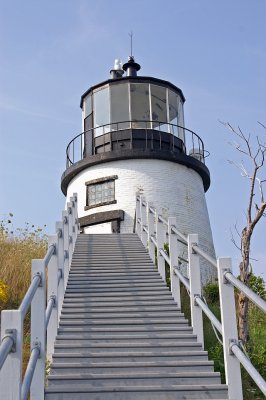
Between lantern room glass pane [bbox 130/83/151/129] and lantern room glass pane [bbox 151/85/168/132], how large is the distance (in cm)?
21

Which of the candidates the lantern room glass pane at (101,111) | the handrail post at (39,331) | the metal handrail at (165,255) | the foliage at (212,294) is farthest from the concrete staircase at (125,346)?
the lantern room glass pane at (101,111)

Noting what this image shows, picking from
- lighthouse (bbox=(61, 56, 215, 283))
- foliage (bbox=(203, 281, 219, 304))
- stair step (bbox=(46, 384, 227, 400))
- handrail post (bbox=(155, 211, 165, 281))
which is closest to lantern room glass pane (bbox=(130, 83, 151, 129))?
lighthouse (bbox=(61, 56, 215, 283))

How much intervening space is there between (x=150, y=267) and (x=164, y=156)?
775 centimetres

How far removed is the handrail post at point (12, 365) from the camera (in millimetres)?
2363

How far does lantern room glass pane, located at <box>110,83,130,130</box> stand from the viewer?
53.7ft

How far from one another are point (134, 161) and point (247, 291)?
12936mm

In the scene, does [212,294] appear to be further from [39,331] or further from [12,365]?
[12,365]

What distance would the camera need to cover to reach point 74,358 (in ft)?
15.6

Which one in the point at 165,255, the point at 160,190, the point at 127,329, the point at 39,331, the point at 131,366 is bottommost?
the point at 131,366

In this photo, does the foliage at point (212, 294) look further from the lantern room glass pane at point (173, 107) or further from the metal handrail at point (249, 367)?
the metal handrail at point (249, 367)

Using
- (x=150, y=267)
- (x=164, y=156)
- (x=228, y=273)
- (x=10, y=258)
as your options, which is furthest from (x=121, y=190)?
(x=228, y=273)

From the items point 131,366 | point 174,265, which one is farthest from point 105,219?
point 131,366

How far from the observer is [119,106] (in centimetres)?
1677

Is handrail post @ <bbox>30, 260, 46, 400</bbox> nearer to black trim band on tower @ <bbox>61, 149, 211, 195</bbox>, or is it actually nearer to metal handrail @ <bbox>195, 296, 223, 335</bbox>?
metal handrail @ <bbox>195, 296, 223, 335</bbox>
